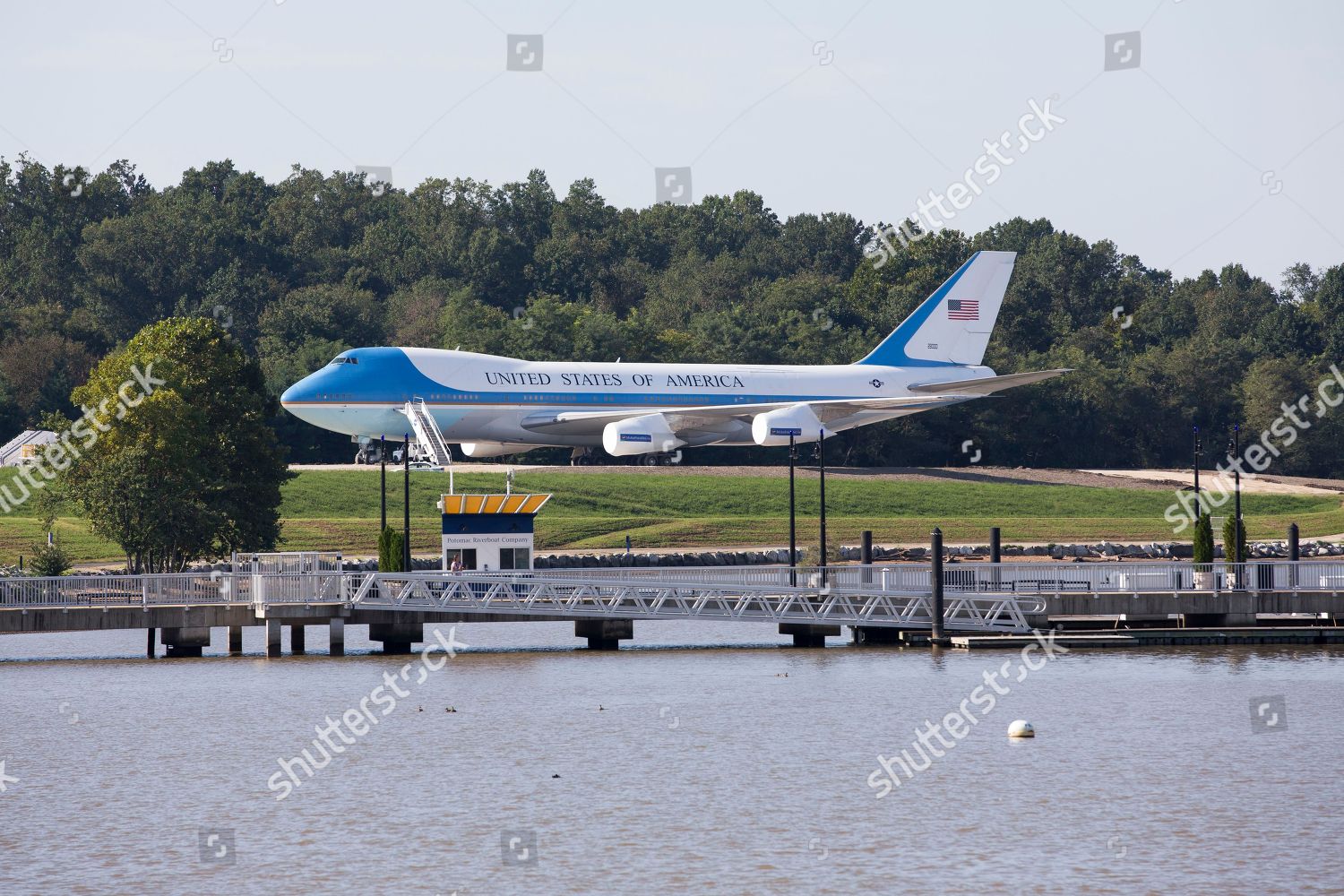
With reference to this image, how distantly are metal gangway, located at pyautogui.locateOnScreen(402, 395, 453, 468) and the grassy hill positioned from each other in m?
3.67

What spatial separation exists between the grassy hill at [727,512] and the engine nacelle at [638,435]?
8.74 ft

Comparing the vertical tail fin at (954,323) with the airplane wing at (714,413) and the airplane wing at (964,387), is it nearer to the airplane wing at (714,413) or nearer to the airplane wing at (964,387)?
the airplane wing at (964,387)

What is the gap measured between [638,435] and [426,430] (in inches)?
423

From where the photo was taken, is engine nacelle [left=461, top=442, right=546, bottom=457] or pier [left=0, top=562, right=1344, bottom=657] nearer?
pier [left=0, top=562, right=1344, bottom=657]

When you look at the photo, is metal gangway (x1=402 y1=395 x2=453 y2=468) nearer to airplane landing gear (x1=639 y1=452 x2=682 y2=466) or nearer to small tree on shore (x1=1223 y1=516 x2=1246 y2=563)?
airplane landing gear (x1=639 y1=452 x2=682 y2=466)

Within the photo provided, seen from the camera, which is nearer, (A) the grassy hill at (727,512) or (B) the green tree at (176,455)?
(B) the green tree at (176,455)

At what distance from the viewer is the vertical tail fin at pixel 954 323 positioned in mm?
95938

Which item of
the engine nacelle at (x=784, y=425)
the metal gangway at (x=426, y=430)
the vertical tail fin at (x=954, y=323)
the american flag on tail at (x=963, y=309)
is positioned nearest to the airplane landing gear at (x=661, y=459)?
the engine nacelle at (x=784, y=425)

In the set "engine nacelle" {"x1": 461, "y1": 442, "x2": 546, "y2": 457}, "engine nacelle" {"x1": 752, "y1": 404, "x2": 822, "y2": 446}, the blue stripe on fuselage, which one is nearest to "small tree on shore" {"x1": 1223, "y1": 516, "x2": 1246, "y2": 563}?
"engine nacelle" {"x1": 752, "y1": 404, "x2": 822, "y2": 446}

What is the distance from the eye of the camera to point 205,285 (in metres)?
149

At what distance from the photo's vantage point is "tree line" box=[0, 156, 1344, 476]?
119062 millimetres

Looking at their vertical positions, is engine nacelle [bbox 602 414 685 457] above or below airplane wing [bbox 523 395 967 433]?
below

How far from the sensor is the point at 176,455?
217 feet

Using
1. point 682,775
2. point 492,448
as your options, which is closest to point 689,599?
point 682,775
